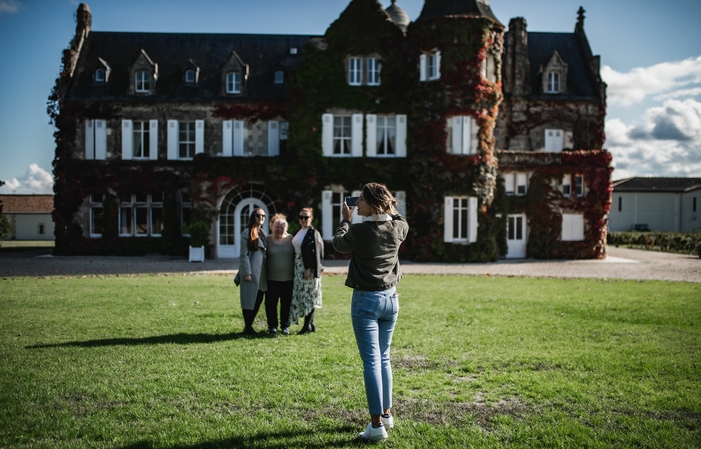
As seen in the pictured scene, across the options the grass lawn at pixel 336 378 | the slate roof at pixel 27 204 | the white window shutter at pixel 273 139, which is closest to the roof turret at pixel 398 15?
the white window shutter at pixel 273 139

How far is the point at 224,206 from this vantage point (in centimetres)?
2758

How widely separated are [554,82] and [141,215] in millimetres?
23125

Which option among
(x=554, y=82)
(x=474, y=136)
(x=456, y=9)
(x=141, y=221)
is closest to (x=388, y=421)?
(x=474, y=136)

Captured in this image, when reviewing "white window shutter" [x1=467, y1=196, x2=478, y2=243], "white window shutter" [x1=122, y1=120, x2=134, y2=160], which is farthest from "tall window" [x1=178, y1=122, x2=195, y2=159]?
"white window shutter" [x1=467, y1=196, x2=478, y2=243]

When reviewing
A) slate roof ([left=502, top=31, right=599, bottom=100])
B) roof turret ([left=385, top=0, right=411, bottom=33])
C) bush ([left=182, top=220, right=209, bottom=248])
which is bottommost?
bush ([left=182, top=220, right=209, bottom=248])

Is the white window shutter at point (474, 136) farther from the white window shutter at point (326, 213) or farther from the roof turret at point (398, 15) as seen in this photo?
the roof turret at point (398, 15)

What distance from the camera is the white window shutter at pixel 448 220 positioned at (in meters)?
26.1

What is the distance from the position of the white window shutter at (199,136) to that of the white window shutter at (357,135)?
789cm

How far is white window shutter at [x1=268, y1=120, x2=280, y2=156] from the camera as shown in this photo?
29.3 meters

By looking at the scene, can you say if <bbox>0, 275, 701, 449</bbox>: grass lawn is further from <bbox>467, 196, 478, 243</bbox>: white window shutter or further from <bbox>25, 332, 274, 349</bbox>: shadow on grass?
<bbox>467, 196, 478, 243</bbox>: white window shutter

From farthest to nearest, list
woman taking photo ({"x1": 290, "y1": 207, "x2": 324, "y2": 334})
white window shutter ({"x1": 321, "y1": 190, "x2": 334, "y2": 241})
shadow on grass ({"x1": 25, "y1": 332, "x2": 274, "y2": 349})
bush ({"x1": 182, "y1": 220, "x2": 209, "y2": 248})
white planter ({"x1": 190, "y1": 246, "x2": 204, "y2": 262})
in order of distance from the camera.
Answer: white window shutter ({"x1": 321, "y1": 190, "x2": 334, "y2": 241}), bush ({"x1": 182, "y1": 220, "x2": 209, "y2": 248}), white planter ({"x1": 190, "y1": 246, "x2": 204, "y2": 262}), woman taking photo ({"x1": 290, "y1": 207, "x2": 324, "y2": 334}), shadow on grass ({"x1": 25, "y1": 332, "x2": 274, "y2": 349})

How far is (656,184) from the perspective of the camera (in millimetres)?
65688

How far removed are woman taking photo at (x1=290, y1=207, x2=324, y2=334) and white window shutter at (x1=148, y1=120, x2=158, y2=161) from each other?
72.1 ft

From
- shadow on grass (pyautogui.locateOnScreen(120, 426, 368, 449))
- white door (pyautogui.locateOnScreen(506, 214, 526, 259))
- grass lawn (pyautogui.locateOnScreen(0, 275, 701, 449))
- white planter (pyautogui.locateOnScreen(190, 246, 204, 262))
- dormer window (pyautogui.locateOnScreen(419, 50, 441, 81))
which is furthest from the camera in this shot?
white door (pyautogui.locateOnScreen(506, 214, 526, 259))
